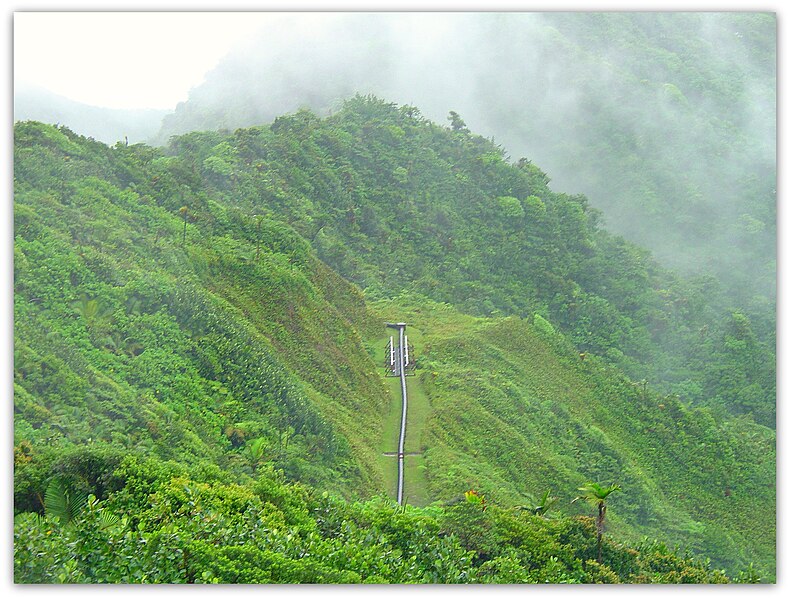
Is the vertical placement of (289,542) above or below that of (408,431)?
below

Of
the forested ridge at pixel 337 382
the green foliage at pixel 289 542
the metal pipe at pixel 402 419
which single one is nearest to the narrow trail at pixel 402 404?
the metal pipe at pixel 402 419

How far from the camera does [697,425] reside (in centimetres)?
1550

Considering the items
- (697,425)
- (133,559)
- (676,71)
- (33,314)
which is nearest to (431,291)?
(697,425)

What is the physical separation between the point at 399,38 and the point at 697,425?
9.60 metres

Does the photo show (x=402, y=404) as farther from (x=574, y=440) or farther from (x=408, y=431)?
(x=574, y=440)

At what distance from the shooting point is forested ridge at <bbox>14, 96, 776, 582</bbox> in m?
8.45

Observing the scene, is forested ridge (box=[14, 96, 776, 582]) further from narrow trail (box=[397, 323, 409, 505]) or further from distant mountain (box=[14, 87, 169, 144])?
distant mountain (box=[14, 87, 169, 144])

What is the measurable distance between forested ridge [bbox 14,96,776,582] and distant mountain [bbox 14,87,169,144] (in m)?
0.45

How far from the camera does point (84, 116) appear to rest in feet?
48.2

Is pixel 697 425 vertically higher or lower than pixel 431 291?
lower

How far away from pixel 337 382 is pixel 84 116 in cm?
681

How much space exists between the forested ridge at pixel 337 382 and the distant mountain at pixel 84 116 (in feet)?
1.49

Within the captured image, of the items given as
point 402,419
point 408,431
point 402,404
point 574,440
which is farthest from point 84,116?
point 574,440

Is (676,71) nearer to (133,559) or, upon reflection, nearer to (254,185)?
(254,185)
